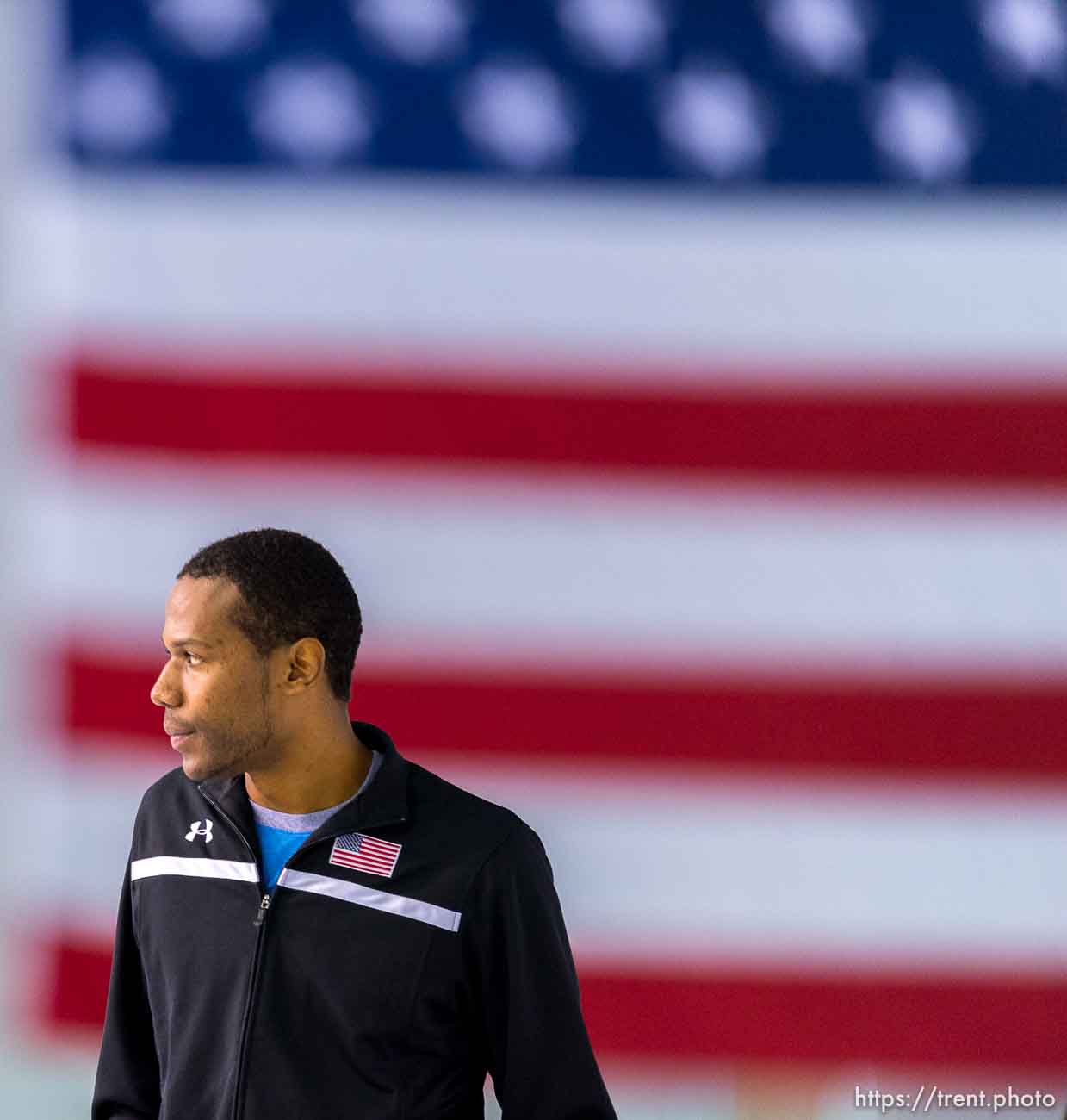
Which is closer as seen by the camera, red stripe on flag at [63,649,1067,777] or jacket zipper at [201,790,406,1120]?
jacket zipper at [201,790,406,1120]

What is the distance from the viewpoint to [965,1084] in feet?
→ 5.90

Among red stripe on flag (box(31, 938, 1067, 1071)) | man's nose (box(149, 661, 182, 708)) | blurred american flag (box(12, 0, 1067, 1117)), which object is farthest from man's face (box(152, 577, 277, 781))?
red stripe on flag (box(31, 938, 1067, 1071))

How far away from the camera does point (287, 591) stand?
4.25 feet

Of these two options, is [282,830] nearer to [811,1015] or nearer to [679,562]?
[679,562]

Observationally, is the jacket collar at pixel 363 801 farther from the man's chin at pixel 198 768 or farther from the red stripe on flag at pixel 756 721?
the red stripe on flag at pixel 756 721

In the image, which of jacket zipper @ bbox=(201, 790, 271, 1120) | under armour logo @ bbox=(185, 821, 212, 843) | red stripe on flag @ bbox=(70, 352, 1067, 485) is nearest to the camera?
jacket zipper @ bbox=(201, 790, 271, 1120)

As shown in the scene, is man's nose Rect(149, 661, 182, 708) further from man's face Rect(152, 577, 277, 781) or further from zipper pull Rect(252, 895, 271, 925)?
zipper pull Rect(252, 895, 271, 925)

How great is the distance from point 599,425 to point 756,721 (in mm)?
428

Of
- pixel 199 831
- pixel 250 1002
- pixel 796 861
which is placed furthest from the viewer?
pixel 796 861

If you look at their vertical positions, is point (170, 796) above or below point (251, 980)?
above

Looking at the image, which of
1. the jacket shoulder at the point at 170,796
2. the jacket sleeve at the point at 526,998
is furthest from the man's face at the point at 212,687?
the jacket sleeve at the point at 526,998

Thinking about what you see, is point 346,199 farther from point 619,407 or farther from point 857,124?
point 857,124

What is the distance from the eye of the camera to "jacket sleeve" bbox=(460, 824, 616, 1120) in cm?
124

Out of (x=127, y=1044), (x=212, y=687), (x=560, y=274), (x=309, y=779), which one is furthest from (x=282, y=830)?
(x=560, y=274)
